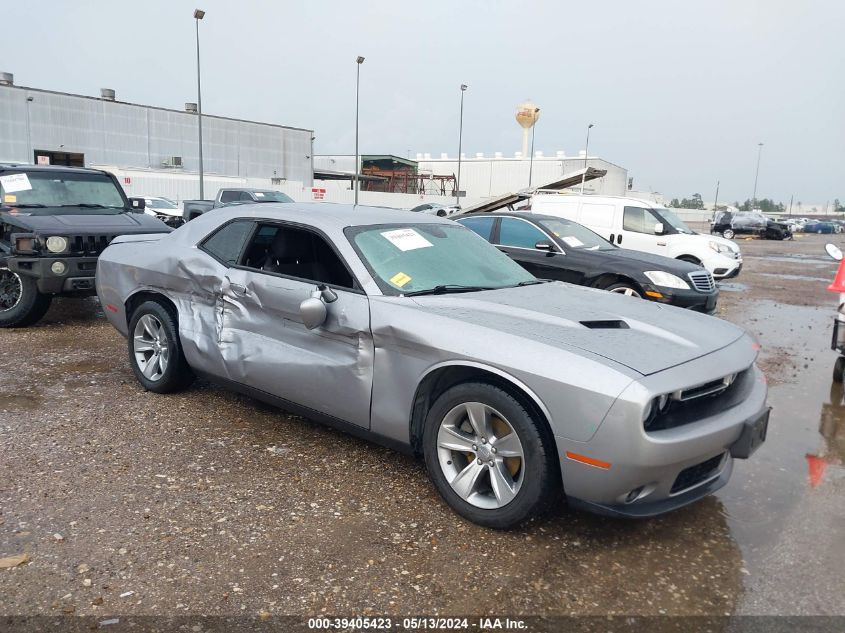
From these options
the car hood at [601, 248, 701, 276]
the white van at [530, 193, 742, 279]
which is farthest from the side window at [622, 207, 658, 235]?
the car hood at [601, 248, 701, 276]

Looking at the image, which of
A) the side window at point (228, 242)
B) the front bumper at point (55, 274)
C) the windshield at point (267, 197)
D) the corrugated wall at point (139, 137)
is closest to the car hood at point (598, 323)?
the side window at point (228, 242)

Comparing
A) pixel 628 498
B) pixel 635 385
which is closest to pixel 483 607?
pixel 628 498

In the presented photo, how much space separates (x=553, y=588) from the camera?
2760mm

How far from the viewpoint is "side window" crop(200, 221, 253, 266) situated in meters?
4.50

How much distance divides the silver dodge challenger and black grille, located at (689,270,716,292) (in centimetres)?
447

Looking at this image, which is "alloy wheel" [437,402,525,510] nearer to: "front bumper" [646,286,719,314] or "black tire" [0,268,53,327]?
"front bumper" [646,286,719,314]

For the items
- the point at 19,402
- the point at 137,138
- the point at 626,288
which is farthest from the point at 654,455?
the point at 137,138

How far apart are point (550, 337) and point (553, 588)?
1115 millimetres

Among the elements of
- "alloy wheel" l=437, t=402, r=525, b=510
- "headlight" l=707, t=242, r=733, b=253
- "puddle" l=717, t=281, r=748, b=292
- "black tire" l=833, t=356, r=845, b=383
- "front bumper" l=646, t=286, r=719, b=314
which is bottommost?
"puddle" l=717, t=281, r=748, b=292

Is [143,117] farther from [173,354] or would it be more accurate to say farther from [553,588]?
[553,588]

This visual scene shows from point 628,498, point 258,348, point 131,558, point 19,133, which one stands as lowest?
point 131,558

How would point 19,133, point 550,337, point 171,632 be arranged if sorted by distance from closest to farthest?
point 171,632 < point 550,337 < point 19,133

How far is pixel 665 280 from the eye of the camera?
7953mm

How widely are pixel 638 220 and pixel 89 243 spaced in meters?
9.56
